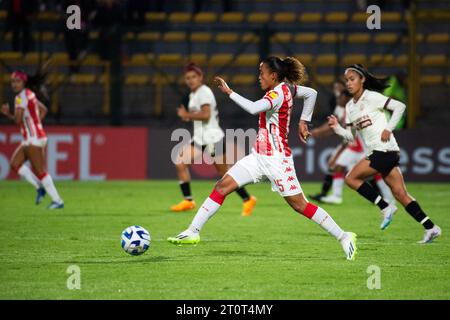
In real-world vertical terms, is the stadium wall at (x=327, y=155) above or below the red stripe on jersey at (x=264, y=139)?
below

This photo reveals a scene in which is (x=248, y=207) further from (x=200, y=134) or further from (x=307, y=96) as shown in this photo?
(x=307, y=96)

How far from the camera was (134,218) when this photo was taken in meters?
15.6

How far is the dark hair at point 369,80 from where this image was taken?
12844 mm

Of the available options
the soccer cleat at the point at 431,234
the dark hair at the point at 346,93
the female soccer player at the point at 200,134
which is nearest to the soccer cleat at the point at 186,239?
the soccer cleat at the point at 431,234

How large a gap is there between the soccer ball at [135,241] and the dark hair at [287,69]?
228cm

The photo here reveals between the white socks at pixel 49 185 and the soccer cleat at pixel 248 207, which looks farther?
the white socks at pixel 49 185

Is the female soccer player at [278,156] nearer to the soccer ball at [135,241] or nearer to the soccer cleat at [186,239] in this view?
the soccer cleat at [186,239]

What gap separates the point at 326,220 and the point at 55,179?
1305 cm

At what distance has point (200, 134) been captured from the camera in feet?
55.3

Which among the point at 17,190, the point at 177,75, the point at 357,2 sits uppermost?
the point at 357,2

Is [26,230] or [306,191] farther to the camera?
[306,191]

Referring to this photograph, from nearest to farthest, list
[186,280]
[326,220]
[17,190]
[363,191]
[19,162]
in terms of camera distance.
Result: [186,280] < [326,220] < [363,191] < [19,162] < [17,190]
